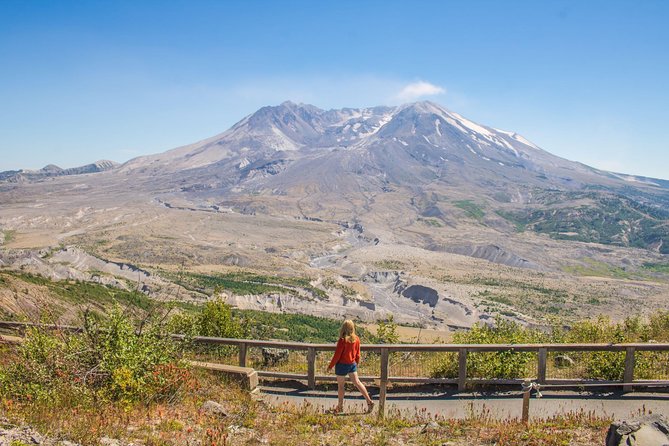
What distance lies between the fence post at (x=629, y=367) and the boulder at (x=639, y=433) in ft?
9.14

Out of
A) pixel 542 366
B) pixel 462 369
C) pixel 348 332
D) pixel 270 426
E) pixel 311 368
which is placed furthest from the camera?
pixel 311 368

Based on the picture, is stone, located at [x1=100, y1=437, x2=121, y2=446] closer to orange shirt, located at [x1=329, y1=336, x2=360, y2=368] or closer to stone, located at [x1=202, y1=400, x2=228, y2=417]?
stone, located at [x1=202, y1=400, x2=228, y2=417]

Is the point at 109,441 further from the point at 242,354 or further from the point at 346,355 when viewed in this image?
the point at 242,354

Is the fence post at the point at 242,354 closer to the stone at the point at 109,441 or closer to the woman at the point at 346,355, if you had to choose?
the woman at the point at 346,355

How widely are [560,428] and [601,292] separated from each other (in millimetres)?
85728

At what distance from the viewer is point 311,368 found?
8133 mm

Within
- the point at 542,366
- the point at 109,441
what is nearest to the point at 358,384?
the point at 542,366

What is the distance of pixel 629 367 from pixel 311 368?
484 cm

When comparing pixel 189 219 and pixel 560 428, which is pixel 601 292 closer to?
pixel 560 428

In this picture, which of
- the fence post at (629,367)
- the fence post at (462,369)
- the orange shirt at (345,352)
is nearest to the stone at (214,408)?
the orange shirt at (345,352)

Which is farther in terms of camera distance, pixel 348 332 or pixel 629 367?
pixel 629 367

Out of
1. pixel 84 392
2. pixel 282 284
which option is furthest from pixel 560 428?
pixel 282 284

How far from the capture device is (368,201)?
542 ft

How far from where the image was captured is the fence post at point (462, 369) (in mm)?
7695
